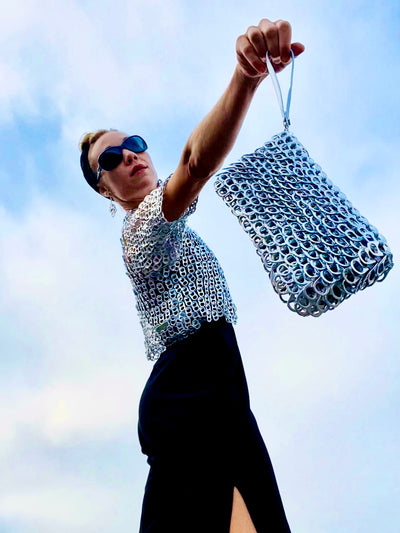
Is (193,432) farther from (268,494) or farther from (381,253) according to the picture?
(381,253)

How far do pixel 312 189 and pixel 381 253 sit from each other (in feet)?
1.07

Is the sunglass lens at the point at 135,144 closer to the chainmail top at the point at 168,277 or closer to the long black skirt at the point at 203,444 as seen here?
the chainmail top at the point at 168,277

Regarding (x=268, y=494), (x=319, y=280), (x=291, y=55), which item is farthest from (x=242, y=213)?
(x=268, y=494)

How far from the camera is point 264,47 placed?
207 centimetres

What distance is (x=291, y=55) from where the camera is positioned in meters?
2.07

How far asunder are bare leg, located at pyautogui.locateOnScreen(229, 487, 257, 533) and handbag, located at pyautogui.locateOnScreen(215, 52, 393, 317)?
0.74 metres

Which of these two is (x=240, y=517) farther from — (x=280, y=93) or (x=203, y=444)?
(x=280, y=93)

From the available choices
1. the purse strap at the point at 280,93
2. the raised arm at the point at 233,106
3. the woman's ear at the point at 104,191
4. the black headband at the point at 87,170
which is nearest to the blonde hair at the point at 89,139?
the black headband at the point at 87,170

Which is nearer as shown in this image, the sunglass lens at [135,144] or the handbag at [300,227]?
the handbag at [300,227]

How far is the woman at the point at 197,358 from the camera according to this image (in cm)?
217

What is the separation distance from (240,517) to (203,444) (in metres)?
0.25

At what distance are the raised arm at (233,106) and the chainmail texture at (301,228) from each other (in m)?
0.09

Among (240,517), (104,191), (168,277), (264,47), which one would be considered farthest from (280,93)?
(240,517)

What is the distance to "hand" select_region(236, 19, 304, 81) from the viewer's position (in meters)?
2.04
